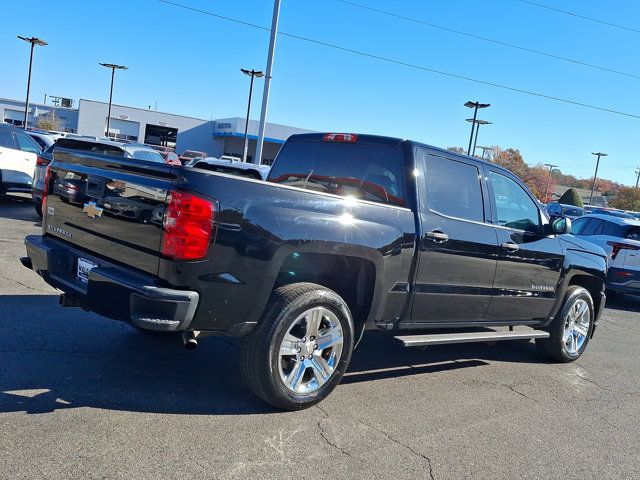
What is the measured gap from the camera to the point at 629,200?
65.5 metres

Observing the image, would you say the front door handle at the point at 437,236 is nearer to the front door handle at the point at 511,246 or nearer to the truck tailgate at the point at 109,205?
the front door handle at the point at 511,246

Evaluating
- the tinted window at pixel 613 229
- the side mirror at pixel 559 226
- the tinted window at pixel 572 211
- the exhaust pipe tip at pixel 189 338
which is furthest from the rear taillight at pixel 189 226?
the tinted window at pixel 572 211


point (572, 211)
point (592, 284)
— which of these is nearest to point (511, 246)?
point (592, 284)

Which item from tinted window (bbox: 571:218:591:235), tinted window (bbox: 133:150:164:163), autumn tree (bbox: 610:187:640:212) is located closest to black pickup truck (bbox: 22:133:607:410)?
tinted window (bbox: 571:218:591:235)

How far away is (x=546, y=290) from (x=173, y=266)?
4.04 m

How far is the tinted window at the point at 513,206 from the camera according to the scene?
5.41m

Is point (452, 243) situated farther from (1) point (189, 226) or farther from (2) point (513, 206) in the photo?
(1) point (189, 226)

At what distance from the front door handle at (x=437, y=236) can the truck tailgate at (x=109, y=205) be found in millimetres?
2121

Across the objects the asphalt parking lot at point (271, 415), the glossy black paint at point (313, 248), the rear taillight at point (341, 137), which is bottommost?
the asphalt parking lot at point (271, 415)

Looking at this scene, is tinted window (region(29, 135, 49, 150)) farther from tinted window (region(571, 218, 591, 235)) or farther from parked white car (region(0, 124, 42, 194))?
tinted window (region(571, 218, 591, 235))

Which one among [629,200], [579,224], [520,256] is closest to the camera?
[520,256]

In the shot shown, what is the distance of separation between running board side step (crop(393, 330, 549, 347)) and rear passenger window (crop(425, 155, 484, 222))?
3.40 ft

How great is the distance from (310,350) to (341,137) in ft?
6.71

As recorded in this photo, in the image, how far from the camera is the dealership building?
60.4 meters
